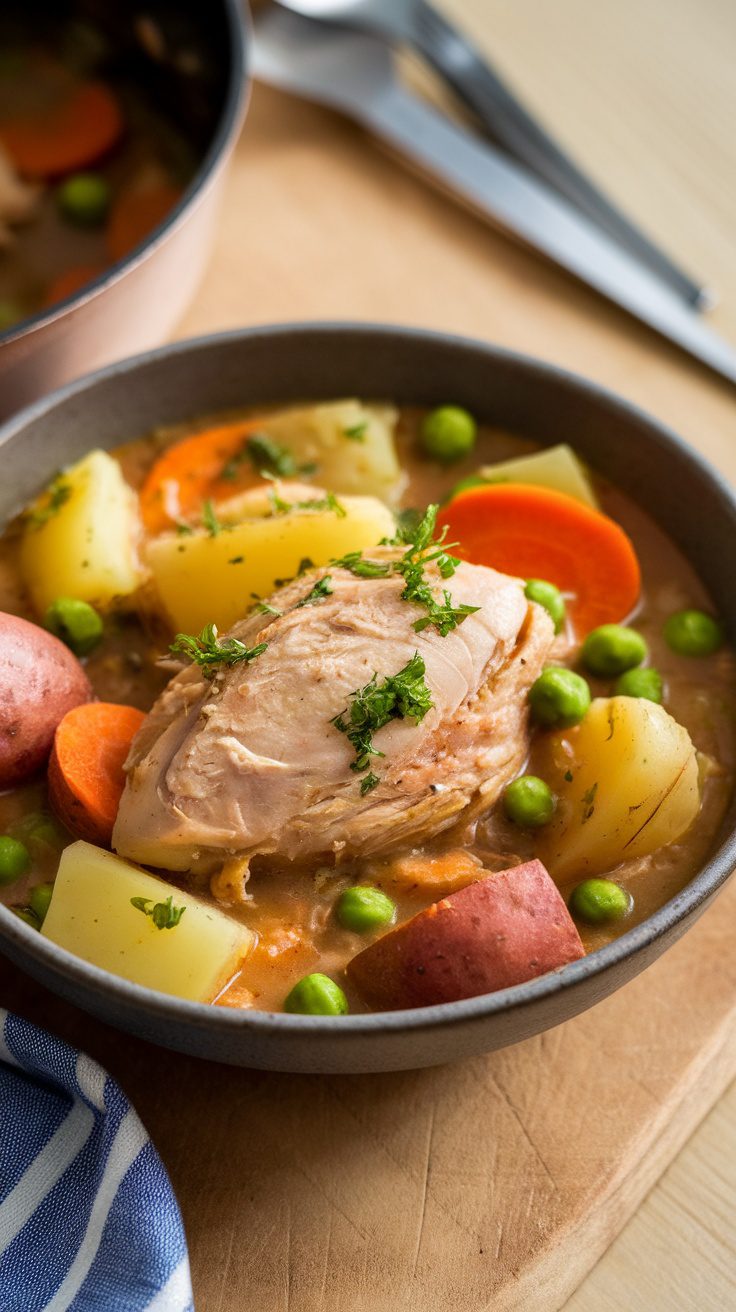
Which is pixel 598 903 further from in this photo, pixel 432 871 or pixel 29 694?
pixel 29 694

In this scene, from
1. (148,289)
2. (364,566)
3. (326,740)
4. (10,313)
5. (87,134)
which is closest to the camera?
(326,740)

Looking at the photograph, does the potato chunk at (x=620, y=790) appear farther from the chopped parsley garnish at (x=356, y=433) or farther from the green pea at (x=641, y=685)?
the chopped parsley garnish at (x=356, y=433)

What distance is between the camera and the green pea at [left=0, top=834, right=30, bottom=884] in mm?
2631

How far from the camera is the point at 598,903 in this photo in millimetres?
2580

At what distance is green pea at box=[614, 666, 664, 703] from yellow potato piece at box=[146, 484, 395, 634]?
2.09 feet

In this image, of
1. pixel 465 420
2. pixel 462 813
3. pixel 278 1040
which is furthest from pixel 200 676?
pixel 465 420

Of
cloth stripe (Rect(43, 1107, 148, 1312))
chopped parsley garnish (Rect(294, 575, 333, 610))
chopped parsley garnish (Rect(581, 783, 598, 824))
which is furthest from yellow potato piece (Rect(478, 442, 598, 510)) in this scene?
cloth stripe (Rect(43, 1107, 148, 1312))

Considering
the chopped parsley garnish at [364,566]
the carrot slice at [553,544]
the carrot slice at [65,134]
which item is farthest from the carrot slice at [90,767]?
the carrot slice at [65,134]

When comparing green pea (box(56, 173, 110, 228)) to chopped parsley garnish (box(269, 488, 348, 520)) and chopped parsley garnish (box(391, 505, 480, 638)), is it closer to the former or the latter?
chopped parsley garnish (box(269, 488, 348, 520))

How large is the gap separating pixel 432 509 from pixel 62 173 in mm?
2300

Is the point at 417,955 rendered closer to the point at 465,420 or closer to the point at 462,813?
the point at 462,813

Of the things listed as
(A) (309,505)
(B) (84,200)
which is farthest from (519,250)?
(A) (309,505)

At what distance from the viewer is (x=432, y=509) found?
2795 millimetres

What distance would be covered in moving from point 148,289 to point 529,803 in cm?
174
